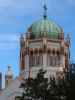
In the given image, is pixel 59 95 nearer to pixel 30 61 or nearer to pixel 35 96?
pixel 35 96

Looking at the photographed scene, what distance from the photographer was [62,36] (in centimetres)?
9044

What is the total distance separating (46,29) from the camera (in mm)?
90312

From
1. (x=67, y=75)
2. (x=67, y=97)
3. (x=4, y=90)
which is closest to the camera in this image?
(x=67, y=97)

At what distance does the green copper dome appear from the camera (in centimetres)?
9012

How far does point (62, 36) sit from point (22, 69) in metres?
7.16

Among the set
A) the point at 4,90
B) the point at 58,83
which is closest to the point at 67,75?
the point at 58,83

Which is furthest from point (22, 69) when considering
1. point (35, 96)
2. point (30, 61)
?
point (35, 96)

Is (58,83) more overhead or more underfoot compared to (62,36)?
more underfoot

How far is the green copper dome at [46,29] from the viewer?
90125mm

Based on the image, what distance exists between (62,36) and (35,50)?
471 cm

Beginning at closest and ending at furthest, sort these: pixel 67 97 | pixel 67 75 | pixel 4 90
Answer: pixel 67 97 → pixel 67 75 → pixel 4 90

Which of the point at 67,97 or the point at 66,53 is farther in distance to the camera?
the point at 66,53

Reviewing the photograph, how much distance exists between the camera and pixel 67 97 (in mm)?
52438

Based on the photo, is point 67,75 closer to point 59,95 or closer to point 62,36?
point 59,95
